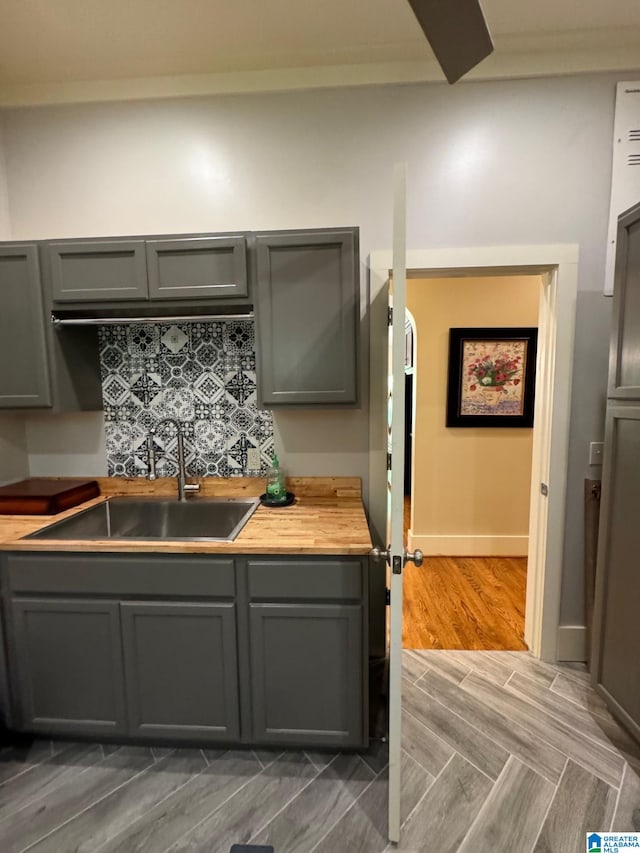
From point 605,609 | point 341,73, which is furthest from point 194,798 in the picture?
point 341,73

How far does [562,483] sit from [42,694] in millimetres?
2531

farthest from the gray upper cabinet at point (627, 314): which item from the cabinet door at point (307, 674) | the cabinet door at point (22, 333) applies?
the cabinet door at point (22, 333)

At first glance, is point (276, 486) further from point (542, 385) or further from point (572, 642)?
point (572, 642)

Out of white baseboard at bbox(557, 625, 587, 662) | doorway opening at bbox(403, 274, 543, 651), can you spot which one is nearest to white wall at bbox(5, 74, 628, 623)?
white baseboard at bbox(557, 625, 587, 662)

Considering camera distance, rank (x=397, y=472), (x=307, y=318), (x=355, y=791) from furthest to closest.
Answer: (x=307, y=318) < (x=355, y=791) < (x=397, y=472)

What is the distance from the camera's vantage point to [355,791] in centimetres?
148

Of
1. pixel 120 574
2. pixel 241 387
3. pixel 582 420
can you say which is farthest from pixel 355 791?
pixel 582 420

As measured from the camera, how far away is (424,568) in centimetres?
327

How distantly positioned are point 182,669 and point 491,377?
294cm

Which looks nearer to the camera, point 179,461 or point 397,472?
point 397,472

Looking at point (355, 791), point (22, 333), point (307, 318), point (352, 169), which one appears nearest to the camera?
point (355, 791)

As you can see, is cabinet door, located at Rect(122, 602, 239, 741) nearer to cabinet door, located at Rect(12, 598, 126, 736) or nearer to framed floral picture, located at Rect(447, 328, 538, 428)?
cabinet door, located at Rect(12, 598, 126, 736)

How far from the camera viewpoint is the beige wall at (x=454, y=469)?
10.8 ft

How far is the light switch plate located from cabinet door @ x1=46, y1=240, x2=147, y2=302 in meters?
2.27
